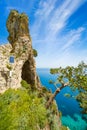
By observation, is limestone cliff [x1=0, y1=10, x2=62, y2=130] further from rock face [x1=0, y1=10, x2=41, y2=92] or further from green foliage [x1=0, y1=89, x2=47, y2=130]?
green foliage [x1=0, y1=89, x2=47, y2=130]

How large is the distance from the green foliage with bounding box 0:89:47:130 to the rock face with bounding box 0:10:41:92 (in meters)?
2.73

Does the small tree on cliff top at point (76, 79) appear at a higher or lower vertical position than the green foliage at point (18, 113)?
higher

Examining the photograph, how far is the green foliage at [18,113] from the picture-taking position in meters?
16.7

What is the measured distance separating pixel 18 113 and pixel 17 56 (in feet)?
37.1

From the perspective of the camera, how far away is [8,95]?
20906 millimetres

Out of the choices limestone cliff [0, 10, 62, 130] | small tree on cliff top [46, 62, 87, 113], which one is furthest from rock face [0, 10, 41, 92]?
small tree on cliff top [46, 62, 87, 113]

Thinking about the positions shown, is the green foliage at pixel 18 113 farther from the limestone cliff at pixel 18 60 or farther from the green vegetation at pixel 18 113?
the limestone cliff at pixel 18 60

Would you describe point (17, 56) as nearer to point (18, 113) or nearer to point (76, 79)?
point (76, 79)

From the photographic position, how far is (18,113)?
18.6 metres

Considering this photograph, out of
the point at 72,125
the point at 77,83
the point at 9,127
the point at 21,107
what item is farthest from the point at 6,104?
the point at 72,125

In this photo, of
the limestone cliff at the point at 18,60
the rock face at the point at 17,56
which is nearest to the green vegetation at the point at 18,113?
the limestone cliff at the point at 18,60

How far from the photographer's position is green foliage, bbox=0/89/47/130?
16.7 meters

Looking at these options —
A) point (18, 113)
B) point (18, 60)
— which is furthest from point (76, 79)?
point (18, 113)

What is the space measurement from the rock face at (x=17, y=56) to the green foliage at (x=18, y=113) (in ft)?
8.96
